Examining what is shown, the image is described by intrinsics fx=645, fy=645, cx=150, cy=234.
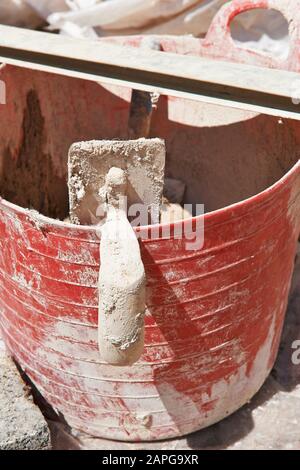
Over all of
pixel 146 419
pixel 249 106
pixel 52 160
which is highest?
pixel 249 106

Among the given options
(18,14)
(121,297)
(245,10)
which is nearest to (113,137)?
(245,10)

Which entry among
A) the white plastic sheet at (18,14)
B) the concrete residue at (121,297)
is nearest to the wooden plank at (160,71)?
the concrete residue at (121,297)

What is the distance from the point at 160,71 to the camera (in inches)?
51.3

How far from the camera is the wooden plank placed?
1254 mm

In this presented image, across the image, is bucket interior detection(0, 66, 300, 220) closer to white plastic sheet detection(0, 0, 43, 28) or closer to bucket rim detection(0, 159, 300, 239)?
bucket rim detection(0, 159, 300, 239)

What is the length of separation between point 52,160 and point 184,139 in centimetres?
38

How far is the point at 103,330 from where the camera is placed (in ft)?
3.20

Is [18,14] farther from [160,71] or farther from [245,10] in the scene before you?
[160,71]

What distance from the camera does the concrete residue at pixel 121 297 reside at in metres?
0.95

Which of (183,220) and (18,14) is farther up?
(18,14)

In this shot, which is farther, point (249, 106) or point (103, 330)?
point (249, 106)

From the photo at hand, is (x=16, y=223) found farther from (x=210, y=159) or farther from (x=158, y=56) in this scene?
(x=210, y=159)

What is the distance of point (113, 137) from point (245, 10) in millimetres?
505

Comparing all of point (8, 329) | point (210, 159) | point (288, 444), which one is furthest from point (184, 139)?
point (288, 444)
